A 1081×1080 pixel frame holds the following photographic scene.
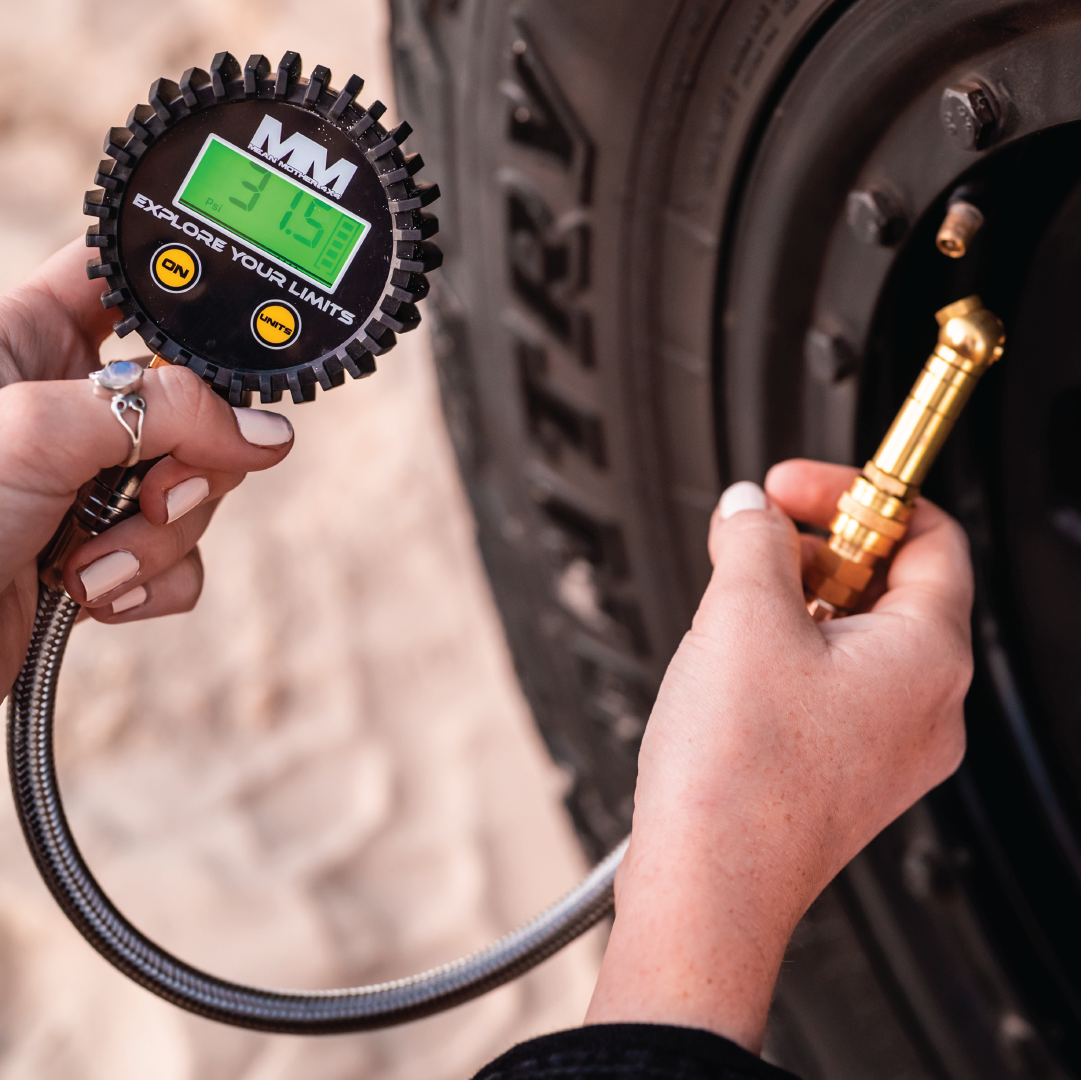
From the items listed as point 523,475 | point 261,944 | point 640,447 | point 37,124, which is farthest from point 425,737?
point 37,124

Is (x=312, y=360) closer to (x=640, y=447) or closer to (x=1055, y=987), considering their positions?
(x=640, y=447)

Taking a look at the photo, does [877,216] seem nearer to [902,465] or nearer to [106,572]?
[902,465]

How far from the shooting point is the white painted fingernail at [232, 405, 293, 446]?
61cm

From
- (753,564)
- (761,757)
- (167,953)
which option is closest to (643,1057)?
(761,757)

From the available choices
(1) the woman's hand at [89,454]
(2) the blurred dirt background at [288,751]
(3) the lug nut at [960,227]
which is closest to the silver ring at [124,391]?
(1) the woman's hand at [89,454]

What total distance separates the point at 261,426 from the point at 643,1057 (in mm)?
362

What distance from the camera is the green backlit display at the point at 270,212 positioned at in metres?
0.60

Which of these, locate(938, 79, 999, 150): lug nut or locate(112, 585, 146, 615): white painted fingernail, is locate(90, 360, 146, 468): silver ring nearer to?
locate(112, 585, 146, 615): white painted fingernail

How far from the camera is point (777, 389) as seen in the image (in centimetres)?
70

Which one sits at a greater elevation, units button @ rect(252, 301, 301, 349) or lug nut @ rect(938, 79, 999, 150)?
lug nut @ rect(938, 79, 999, 150)

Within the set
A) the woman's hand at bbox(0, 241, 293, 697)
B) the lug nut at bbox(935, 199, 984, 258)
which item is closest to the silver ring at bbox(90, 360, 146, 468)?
the woman's hand at bbox(0, 241, 293, 697)

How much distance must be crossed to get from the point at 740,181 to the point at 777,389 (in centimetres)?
13

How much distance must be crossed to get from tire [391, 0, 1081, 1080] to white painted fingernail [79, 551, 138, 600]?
1.05 feet

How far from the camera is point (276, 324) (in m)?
0.62
